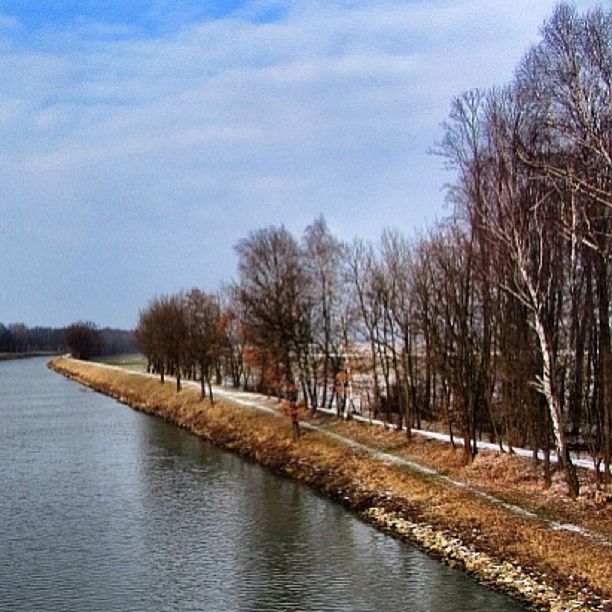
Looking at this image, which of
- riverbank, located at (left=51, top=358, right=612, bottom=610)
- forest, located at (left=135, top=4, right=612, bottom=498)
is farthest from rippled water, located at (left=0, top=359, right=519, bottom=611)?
forest, located at (left=135, top=4, right=612, bottom=498)

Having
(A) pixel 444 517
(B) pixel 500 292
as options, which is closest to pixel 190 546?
(A) pixel 444 517

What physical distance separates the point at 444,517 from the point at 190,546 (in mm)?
A: 7440

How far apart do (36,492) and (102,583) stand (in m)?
11.7

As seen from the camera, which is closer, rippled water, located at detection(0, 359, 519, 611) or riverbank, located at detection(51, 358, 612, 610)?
riverbank, located at detection(51, 358, 612, 610)

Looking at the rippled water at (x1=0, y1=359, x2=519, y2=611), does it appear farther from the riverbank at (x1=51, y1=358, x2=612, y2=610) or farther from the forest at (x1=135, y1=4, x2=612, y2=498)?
the forest at (x1=135, y1=4, x2=612, y2=498)

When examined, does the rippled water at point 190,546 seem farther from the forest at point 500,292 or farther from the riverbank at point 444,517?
the forest at point 500,292

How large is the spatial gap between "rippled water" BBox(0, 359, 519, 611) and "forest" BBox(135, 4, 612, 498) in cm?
614

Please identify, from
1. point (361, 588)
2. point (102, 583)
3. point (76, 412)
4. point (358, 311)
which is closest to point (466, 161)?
point (361, 588)

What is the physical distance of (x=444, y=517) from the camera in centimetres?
2248

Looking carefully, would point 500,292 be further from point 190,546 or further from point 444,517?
point 190,546

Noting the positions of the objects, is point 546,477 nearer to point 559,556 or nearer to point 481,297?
point 559,556

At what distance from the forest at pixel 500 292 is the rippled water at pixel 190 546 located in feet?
20.1

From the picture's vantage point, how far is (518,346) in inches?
991

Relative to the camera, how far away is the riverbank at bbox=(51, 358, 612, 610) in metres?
16.8
